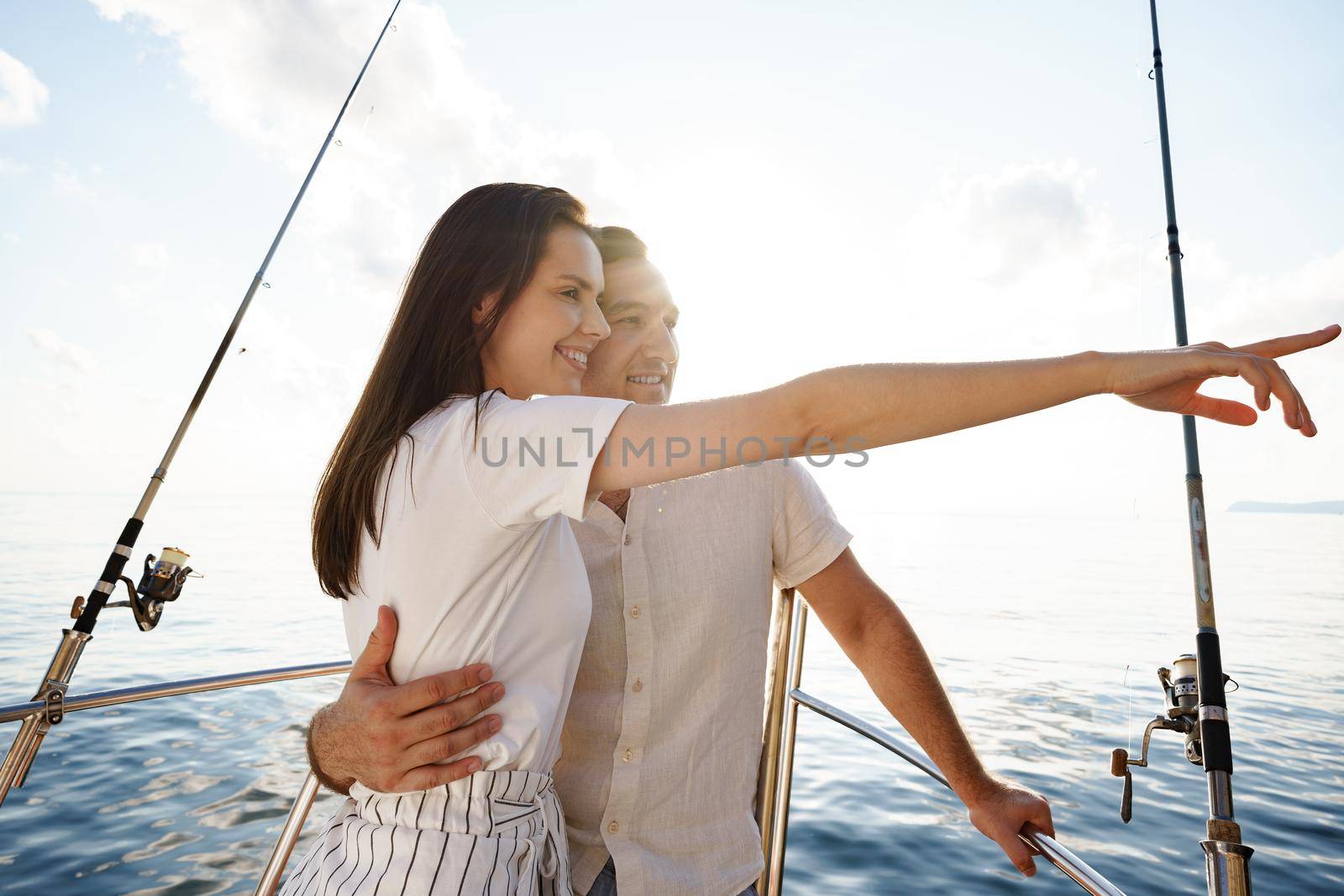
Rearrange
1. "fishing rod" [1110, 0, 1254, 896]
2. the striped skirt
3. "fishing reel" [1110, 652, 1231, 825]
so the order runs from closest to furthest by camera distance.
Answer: the striped skirt, "fishing rod" [1110, 0, 1254, 896], "fishing reel" [1110, 652, 1231, 825]

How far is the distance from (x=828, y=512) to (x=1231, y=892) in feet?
3.47

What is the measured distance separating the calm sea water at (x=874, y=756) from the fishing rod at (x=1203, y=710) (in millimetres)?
3988

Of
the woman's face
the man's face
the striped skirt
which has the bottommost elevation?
the striped skirt

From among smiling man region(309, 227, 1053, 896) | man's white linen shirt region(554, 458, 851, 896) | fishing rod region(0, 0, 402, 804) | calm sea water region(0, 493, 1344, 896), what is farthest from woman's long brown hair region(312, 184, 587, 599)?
calm sea water region(0, 493, 1344, 896)

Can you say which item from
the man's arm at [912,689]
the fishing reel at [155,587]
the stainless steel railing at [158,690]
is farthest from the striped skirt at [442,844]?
the fishing reel at [155,587]

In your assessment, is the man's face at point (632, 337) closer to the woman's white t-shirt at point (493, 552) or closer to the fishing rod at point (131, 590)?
the woman's white t-shirt at point (493, 552)

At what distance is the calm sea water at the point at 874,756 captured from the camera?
5.78 metres

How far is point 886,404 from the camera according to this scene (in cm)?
104

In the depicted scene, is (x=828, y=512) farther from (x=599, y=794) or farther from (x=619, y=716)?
(x=599, y=794)

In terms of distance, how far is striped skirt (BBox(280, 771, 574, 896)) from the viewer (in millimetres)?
1128

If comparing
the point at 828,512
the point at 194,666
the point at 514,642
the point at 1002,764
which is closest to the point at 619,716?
the point at 514,642

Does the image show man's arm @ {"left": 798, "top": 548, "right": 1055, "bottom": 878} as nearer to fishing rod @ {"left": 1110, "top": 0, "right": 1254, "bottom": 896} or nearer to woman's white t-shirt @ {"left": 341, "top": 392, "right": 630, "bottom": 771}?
fishing rod @ {"left": 1110, "top": 0, "right": 1254, "bottom": 896}

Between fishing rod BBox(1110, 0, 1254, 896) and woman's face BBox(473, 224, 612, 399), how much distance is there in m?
1.36

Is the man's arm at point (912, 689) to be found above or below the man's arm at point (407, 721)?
above
